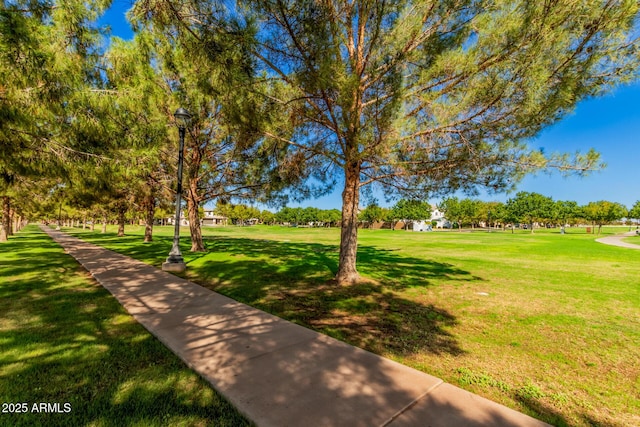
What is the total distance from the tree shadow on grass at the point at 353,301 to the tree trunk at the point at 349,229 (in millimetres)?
433

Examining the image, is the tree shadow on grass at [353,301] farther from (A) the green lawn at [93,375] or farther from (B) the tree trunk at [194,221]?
(B) the tree trunk at [194,221]

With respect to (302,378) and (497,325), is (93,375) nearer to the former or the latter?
(302,378)

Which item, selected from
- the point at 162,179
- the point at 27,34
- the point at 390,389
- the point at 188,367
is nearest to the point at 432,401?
the point at 390,389

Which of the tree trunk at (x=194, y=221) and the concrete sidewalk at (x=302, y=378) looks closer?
the concrete sidewalk at (x=302, y=378)

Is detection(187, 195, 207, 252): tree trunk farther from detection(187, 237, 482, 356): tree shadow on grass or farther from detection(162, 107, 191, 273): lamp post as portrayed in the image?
detection(162, 107, 191, 273): lamp post

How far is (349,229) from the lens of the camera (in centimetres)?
842

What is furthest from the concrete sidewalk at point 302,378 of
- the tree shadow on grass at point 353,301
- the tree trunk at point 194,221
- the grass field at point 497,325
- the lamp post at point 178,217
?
the tree trunk at point 194,221

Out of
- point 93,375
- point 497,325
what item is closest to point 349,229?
point 497,325

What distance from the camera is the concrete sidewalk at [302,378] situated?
2518mm

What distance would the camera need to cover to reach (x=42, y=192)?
64.7 feet

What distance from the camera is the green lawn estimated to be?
2.46 metres

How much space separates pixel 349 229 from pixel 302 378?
558 cm

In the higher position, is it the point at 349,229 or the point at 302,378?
the point at 349,229

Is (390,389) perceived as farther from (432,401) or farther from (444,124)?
(444,124)
